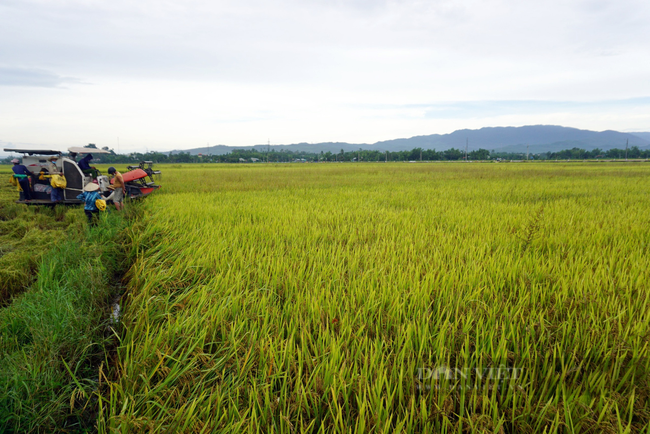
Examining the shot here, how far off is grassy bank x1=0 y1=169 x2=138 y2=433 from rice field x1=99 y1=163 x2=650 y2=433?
0.14 m

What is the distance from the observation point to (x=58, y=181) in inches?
258

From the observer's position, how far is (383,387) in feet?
4.62

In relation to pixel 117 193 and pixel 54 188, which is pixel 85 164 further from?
pixel 117 193

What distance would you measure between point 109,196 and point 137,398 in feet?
19.0

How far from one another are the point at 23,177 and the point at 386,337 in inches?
340

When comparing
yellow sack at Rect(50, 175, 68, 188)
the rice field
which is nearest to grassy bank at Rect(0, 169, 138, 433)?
the rice field

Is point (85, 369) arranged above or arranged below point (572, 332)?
below

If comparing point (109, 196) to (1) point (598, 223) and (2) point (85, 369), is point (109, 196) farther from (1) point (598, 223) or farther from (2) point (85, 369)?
(1) point (598, 223)

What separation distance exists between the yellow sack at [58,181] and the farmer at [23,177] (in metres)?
0.63

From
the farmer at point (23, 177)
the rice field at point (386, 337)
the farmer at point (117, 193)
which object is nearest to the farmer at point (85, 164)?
the farmer at point (23, 177)

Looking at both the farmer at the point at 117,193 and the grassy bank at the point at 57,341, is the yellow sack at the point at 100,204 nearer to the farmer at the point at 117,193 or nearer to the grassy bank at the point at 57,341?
the farmer at the point at 117,193

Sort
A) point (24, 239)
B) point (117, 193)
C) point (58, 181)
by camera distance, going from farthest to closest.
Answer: point (58, 181) < point (117, 193) < point (24, 239)

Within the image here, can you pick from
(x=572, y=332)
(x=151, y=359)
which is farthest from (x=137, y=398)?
(x=572, y=332)

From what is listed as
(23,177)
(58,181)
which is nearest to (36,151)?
(23,177)
